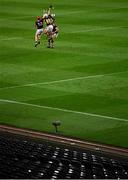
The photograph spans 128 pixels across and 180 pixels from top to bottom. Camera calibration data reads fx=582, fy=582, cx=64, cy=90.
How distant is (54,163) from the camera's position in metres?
17.3

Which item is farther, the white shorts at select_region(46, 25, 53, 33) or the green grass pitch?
the white shorts at select_region(46, 25, 53, 33)

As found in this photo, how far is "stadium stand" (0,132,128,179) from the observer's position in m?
15.5

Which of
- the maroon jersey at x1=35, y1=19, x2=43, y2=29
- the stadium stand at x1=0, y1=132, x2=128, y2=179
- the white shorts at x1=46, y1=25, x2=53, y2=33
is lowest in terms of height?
the stadium stand at x1=0, y1=132, x2=128, y2=179

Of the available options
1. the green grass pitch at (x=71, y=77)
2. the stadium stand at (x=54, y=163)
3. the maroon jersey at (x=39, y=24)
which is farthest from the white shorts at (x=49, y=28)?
the stadium stand at (x=54, y=163)

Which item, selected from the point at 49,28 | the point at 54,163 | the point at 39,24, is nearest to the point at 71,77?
the point at 49,28

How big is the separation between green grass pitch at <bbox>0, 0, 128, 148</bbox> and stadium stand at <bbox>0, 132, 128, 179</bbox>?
3382 millimetres

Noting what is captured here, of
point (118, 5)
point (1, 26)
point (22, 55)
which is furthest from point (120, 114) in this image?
point (118, 5)

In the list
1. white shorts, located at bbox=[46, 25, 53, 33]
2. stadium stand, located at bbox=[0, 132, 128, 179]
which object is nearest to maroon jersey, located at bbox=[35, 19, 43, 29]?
white shorts, located at bbox=[46, 25, 53, 33]

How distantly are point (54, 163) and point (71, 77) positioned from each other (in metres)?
16.5

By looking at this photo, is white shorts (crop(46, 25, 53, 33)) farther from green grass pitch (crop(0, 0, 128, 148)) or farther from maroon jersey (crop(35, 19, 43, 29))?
green grass pitch (crop(0, 0, 128, 148))

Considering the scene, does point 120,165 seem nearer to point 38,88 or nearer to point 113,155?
point 113,155

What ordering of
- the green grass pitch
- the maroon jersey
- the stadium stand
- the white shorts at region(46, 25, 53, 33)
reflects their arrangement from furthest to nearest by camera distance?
the maroon jersey → the white shorts at region(46, 25, 53, 33) → the green grass pitch → the stadium stand

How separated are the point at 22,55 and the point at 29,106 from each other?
11843 mm

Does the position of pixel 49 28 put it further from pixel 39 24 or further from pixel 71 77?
pixel 71 77
